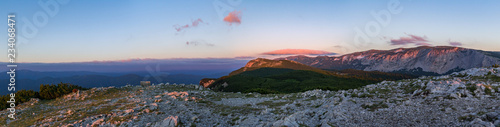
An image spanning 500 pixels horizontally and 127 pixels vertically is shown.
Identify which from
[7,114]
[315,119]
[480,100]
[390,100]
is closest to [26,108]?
[7,114]

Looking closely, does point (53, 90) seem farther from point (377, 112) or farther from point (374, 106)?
point (377, 112)

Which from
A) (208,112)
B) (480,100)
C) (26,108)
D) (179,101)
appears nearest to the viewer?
(480,100)

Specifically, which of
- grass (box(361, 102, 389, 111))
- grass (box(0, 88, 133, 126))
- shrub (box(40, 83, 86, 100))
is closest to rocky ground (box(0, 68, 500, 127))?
grass (box(361, 102, 389, 111))

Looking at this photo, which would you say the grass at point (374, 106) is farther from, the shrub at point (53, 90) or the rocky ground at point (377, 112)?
the shrub at point (53, 90)

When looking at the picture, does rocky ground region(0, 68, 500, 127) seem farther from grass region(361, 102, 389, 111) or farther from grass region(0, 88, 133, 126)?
grass region(0, 88, 133, 126)

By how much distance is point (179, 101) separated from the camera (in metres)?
32.0

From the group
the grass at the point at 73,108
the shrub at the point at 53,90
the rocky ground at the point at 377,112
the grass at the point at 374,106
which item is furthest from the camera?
the shrub at the point at 53,90

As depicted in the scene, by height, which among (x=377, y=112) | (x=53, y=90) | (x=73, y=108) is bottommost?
(x=73, y=108)

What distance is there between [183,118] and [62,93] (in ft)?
132

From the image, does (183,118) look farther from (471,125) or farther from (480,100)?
(480,100)

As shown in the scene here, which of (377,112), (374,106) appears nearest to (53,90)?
(374,106)

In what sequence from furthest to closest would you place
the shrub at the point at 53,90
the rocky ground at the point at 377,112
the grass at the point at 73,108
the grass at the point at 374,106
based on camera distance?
the shrub at the point at 53,90, the grass at the point at 73,108, the grass at the point at 374,106, the rocky ground at the point at 377,112

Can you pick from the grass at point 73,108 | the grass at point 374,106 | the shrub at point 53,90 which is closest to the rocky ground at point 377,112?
the grass at point 374,106

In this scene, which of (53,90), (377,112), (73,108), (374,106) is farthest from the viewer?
(53,90)
